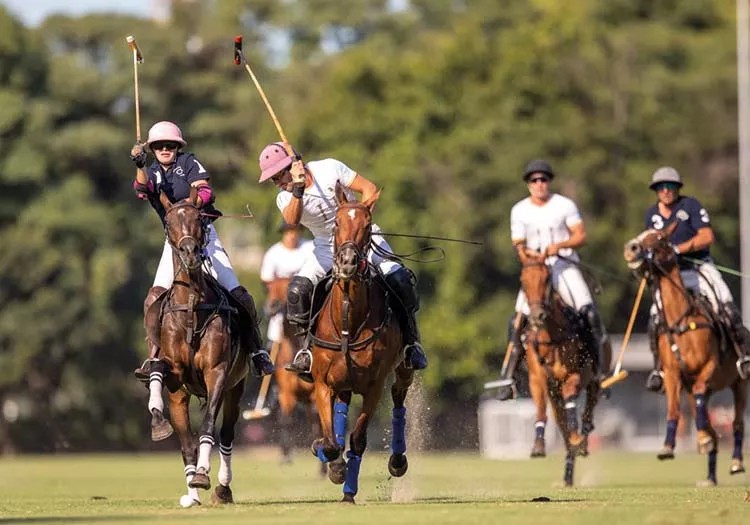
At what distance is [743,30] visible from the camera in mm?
51438

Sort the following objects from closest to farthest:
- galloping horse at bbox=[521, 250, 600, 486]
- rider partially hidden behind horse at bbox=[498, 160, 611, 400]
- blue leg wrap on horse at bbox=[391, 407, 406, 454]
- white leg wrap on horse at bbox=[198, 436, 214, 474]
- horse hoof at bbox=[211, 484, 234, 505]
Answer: white leg wrap on horse at bbox=[198, 436, 214, 474]
horse hoof at bbox=[211, 484, 234, 505]
blue leg wrap on horse at bbox=[391, 407, 406, 454]
galloping horse at bbox=[521, 250, 600, 486]
rider partially hidden behind horse at bbox=[498, 160, 611, 400]

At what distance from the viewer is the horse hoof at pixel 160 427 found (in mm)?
16094

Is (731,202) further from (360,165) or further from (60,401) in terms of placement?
(60,401)

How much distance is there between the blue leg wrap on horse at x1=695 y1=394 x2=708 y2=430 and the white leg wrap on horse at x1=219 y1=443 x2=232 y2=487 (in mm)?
5978

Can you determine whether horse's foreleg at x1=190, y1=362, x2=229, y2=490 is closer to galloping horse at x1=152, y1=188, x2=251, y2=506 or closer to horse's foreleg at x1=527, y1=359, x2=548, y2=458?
galloping horse at x1=152, y1=188, x2=251, y2=506

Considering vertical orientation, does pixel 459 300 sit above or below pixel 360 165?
below

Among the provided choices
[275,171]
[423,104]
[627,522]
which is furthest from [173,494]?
[423,104]

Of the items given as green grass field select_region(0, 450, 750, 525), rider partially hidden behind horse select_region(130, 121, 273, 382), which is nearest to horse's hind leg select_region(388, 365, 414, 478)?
green grass field select_region(0, 450, 750, 525)

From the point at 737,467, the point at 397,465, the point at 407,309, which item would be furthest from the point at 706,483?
the point at 407,309

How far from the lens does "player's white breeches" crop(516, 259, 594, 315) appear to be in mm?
21875

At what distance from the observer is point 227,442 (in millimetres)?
17281

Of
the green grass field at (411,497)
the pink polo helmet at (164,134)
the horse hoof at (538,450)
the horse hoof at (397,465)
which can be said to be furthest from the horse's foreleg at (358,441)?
the horse hoof at (538,450)

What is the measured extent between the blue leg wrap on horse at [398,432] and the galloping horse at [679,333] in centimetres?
397

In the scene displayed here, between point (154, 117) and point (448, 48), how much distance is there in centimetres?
898
